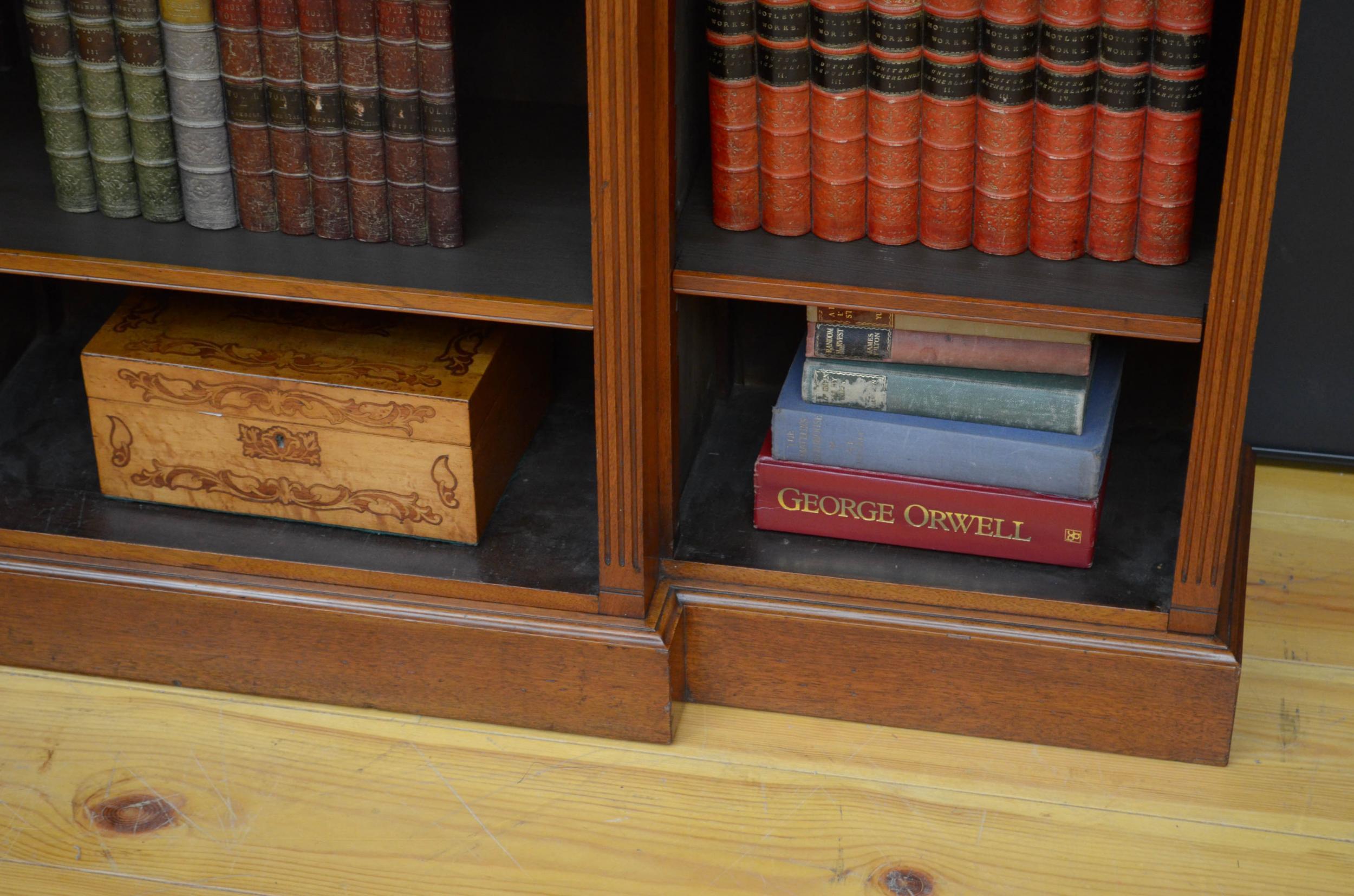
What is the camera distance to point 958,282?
4.38 ft

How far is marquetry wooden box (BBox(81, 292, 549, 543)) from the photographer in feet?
4.88

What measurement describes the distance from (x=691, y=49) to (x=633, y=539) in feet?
1.50

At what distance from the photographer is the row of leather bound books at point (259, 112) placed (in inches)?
52.5

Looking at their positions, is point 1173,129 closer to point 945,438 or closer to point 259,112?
point 945,438

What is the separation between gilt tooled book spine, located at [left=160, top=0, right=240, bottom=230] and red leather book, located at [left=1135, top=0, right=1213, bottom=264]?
0.80m

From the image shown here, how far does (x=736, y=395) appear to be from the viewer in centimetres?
178

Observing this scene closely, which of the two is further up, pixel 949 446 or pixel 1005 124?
pixel 1005 124

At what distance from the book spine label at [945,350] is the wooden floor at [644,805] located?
14.0 inches

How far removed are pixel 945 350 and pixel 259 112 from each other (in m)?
0.66

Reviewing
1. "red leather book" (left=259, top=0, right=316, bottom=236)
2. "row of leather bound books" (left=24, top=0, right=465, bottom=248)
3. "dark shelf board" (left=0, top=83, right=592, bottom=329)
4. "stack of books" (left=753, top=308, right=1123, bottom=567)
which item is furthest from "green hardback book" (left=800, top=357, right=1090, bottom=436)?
"red leather book" (left=259, top=0, right=316, bottom=236)

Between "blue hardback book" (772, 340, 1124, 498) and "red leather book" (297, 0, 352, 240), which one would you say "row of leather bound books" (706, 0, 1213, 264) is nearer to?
"blue hardback book" (772, 340, 1124, 498)

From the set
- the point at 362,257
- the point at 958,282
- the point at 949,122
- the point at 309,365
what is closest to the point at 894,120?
the point at 949,122

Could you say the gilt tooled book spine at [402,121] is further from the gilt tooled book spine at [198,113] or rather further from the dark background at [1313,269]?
the dark background at [1313,269]

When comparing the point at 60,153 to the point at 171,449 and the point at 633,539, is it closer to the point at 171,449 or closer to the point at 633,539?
the point at 171,449
